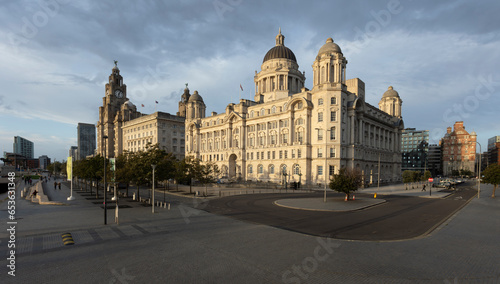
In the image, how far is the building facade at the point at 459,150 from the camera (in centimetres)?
13525

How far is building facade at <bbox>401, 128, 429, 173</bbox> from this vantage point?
6068 inches

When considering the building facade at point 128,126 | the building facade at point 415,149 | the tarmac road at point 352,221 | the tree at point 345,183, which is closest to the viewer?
the tarmac road at point 352,221

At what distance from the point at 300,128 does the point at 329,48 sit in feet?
70.7

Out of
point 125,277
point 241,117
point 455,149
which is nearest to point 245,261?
point 125,277

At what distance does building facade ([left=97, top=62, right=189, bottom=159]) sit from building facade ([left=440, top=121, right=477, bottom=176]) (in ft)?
475

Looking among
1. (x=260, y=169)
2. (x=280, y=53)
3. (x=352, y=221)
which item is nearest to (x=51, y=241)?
(x=352, y=221)

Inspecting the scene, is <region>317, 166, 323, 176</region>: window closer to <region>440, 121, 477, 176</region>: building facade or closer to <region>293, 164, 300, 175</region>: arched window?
<region>293, 164, 300, 175</region>: arched window

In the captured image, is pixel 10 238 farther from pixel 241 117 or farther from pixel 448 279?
pixel 241 117

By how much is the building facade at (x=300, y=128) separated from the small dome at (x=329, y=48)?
0.81 ft

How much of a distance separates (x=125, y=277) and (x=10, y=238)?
1094 centimetres

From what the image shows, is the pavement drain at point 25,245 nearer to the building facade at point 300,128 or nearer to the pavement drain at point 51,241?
the pavement drain at point 51,241

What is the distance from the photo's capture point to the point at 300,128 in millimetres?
65812

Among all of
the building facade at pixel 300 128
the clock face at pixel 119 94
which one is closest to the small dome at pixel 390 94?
the building facade at pixel 300 128

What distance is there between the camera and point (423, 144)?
157 m
